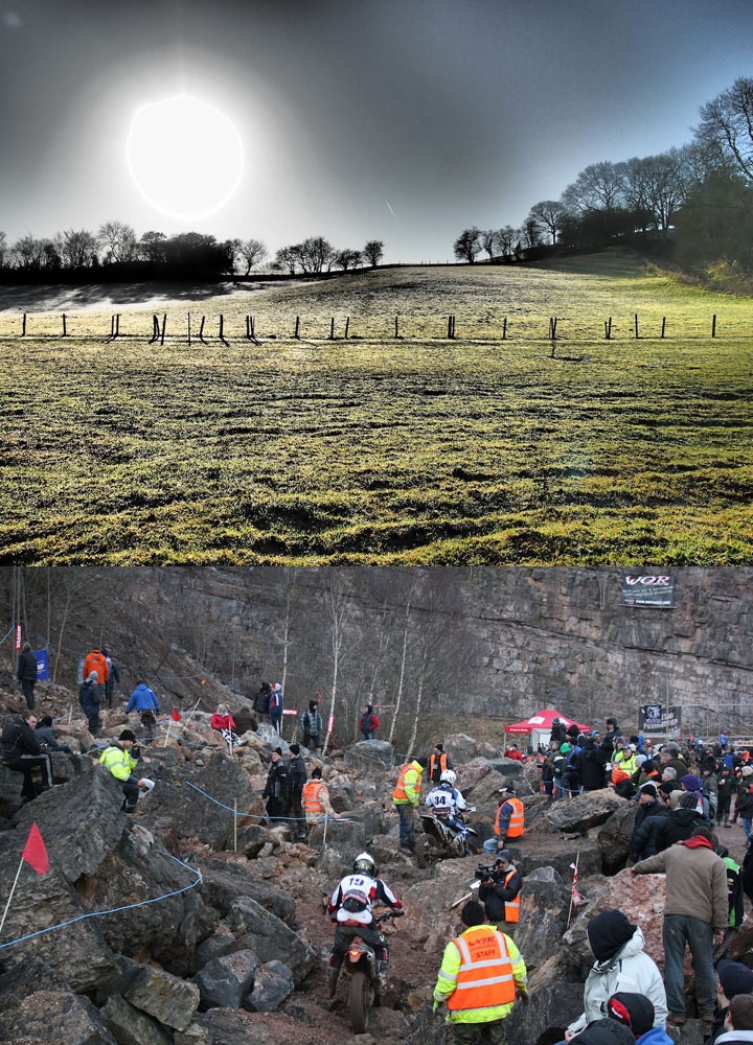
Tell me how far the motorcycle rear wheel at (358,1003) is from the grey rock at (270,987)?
0.49m

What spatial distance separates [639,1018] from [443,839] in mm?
7190

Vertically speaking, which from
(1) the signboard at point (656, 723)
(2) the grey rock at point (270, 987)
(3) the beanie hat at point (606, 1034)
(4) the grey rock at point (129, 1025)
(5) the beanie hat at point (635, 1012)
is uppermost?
(3) the beanie hat at point (606, 1034)

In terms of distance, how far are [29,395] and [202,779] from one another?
5587 mm

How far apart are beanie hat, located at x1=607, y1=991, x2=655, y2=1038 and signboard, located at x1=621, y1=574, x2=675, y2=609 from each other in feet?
96.6

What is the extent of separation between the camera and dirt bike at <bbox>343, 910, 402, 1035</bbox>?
6.30 m

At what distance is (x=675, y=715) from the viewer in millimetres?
26672

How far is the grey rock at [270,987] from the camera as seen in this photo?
20.8 ft

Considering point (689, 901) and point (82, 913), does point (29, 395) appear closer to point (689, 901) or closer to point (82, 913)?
point (82, 913)

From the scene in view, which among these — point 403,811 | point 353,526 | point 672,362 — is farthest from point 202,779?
point 672,362

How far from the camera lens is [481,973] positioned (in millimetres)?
4715

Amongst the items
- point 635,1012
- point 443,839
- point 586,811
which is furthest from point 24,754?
point 635,1012

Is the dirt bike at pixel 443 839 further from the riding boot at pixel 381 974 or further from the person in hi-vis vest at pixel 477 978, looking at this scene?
the person in hi-vis vest at pixel 477 978

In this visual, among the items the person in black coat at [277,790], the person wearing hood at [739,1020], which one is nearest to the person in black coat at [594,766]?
the person in black coat at [277,790]

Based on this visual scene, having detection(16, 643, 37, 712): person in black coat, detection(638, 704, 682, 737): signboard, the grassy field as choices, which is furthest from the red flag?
detection(638, 704, 682, 737): signboard
